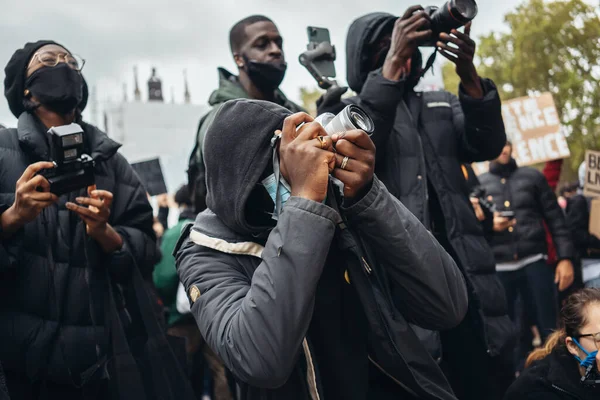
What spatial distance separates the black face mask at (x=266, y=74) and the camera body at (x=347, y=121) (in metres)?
2.14

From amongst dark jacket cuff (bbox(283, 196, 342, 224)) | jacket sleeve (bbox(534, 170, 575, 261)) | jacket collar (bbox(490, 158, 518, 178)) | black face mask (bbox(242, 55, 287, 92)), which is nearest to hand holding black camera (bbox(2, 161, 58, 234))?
dark jacket cuff (bbox(283, 196, 342, 224))

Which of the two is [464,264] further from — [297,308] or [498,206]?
[498,206]

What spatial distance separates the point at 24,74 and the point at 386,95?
5.26 ft

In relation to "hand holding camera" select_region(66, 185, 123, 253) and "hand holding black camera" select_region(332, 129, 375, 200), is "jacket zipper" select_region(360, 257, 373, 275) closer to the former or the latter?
"hand holding black camera" select_region(332, 129, 375, 200)

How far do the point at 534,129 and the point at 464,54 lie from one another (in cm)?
604

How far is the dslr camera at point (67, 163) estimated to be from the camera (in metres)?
2.92

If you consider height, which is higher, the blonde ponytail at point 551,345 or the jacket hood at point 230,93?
the jacket hood at point 230,93

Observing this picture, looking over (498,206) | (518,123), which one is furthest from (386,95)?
(518,123)

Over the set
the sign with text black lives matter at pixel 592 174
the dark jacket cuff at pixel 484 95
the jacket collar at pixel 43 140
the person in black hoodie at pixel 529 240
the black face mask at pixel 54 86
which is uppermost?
the black face mask at pixel 54 86

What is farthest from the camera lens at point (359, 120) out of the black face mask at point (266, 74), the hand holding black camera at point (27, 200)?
the black face mask at point (266, 74)

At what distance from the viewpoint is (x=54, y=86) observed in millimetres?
3258

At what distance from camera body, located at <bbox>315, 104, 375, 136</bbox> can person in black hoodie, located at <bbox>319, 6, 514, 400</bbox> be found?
102 cm

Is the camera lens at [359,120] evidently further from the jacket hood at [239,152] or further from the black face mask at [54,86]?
the black face mask at [54,86]

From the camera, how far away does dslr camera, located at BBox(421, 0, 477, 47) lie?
312 centimetres
